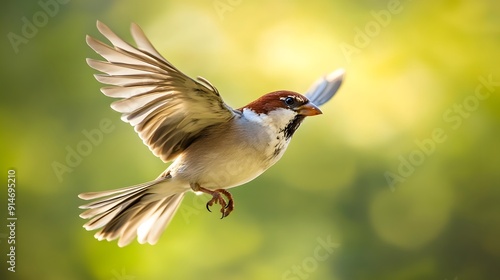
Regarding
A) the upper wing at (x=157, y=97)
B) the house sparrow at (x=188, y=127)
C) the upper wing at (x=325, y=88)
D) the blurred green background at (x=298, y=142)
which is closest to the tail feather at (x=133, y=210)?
the house sparrow at (x=188, y=127)

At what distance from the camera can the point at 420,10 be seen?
299 centimetres

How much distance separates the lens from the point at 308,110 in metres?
1.66

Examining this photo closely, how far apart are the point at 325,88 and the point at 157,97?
69 centimetres

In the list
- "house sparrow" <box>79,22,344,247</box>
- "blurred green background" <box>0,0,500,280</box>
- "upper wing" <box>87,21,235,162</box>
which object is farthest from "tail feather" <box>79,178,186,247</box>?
"blurred green background" <box>0,0,500,280</box>

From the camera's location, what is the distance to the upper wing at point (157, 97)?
57.8 inches

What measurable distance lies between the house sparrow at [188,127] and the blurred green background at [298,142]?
2.96 feet

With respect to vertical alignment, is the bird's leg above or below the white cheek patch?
below

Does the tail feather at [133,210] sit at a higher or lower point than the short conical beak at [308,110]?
higher

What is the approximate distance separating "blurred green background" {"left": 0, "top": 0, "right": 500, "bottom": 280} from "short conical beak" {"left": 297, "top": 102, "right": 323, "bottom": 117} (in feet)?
3.49

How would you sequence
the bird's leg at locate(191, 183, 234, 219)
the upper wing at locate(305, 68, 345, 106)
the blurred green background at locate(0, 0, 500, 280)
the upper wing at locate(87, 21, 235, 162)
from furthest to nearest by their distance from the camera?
1. the blurred green background at locate(0, 0, 500, 280)
2. the upper wing at locate(305, 68, 345, 106)
3. the bird's leg at locate(191, 183, 234, 219)
4. the upper wing at locate(87, 21, 235, 162)

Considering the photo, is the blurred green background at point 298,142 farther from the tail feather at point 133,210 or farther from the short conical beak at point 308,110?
the short conical beak at point 308,110

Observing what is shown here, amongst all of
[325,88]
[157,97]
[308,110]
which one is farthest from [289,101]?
[325,88]

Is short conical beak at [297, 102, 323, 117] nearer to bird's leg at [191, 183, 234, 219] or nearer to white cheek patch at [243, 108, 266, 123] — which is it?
white cheek patch at [243, 108, 266, 123]

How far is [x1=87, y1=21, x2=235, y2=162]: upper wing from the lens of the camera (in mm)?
1468
